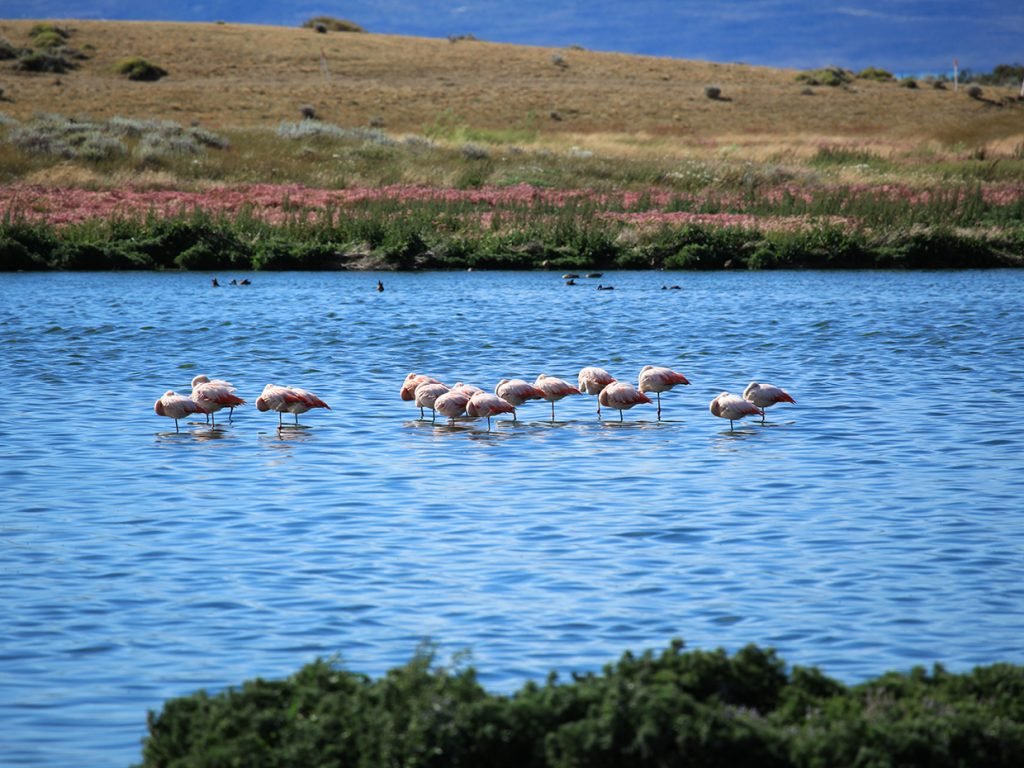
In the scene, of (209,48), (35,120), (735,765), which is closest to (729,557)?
(735,765)

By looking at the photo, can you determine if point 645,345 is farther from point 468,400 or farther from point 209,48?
point 209,48

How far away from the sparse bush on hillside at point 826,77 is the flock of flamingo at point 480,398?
78.7 meters

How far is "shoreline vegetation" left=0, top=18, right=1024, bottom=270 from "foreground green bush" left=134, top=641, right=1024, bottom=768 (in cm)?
2732

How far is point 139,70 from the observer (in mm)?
79188

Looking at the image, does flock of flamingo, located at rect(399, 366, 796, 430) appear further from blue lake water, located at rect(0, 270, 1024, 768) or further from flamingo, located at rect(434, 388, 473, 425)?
blue lake water, located at rect(0, 270, 1024, 768)

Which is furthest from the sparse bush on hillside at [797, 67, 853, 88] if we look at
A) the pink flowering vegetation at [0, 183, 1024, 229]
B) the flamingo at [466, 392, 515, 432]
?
the flamingo at [466, 392, 515, 432]

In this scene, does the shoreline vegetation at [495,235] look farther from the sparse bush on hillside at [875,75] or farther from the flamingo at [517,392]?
the sparse bush on hillside at [875,75]

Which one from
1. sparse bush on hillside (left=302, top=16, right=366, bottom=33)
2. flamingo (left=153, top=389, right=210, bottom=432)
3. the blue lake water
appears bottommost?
the blue lake water

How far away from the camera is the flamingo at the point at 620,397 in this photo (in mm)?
14258

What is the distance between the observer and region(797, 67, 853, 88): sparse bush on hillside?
297ft

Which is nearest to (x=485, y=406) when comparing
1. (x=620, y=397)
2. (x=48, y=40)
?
(x=620, y=397)

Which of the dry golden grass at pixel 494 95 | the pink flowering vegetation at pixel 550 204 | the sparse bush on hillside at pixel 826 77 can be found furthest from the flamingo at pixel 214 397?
the sparse bush on hillside at pixel 826 77

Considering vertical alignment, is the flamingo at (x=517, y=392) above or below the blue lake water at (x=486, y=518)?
above

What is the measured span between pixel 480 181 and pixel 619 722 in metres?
A: 36.9
